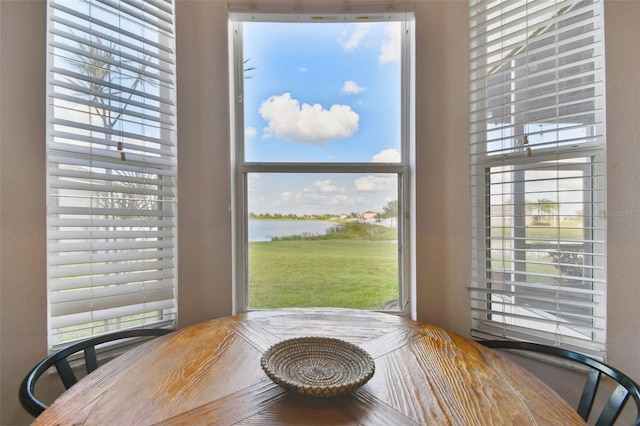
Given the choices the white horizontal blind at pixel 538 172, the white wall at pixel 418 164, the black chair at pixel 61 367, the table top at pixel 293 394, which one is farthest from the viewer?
the white wall at pixel 418 164

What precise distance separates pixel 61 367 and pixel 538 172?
6.97ft

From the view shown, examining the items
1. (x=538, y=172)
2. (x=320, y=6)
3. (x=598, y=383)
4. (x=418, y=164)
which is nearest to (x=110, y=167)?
(x=320, y=6)

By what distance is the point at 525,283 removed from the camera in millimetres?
1267

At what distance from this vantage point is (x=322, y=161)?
1541 millimetres

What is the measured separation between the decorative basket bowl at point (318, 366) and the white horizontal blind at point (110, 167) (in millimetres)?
850

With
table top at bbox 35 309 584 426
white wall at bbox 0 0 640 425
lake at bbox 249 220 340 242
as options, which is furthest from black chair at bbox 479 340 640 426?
lake at bbox 249 220 340 242

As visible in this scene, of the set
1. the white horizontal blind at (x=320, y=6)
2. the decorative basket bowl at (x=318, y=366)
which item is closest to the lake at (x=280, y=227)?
the decorative basket bowl at (x=318, y=366)

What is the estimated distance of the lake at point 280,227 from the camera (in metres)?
1.57

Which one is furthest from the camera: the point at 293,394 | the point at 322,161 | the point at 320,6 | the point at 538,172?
the point at 322,161

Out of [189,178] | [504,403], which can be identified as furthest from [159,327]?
[504,403]

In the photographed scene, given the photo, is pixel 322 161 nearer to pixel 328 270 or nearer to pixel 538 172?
pixel 328 270

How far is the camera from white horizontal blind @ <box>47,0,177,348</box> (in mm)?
1189

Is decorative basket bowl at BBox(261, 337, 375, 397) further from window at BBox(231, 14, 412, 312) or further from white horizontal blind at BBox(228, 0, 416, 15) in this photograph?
white horizontal blind at BBox(228, 0, 416, 15)

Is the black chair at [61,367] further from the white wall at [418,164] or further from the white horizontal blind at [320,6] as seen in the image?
the white horizontal blind at [320,6]
